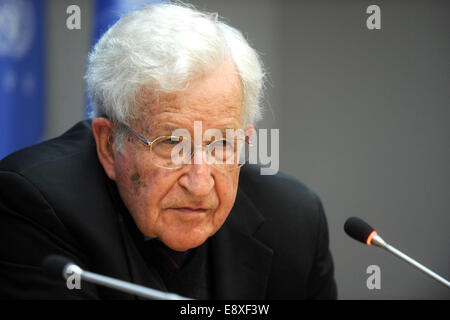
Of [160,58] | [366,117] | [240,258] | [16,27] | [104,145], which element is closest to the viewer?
[160,58]

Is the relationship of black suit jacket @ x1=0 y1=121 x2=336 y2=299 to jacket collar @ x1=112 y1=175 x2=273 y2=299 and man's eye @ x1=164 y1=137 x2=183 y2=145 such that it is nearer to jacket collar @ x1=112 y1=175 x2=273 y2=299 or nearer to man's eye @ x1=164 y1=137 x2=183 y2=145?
jacket collar @ x1=112 y1=175 x2=273 y2=299

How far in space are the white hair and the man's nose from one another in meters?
0.21

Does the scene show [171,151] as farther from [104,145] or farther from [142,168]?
[104,145]

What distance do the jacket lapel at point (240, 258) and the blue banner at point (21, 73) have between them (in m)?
1.41

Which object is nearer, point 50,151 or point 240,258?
point 50,151

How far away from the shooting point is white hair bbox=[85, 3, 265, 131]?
1.40m

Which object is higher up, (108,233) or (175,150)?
(175,150)

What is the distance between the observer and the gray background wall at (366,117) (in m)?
→ 3.66

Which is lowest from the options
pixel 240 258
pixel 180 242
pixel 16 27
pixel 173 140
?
pixel 240 258

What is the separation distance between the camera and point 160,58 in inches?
55.2

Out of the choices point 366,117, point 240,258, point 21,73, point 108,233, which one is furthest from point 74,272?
point 366,117

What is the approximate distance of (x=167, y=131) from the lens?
1.41m

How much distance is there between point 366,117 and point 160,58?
8.69ft
